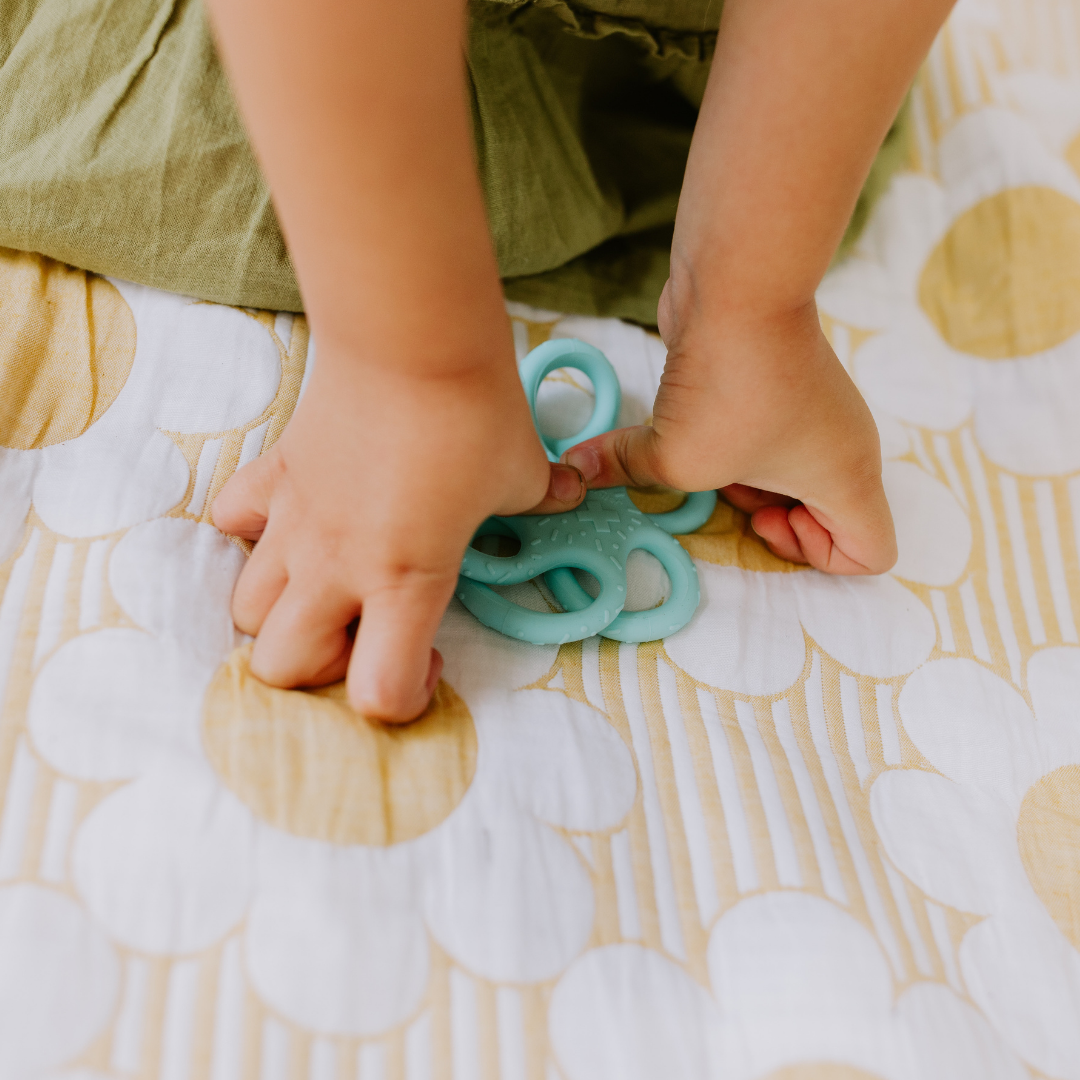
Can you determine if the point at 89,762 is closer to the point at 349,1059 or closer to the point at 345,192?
the point at 349,1059

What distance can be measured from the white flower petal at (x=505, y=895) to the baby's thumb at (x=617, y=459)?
0.23 m

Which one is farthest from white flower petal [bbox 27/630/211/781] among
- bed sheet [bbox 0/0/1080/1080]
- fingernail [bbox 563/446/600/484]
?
fingernail [bbox 563/446/600/484]

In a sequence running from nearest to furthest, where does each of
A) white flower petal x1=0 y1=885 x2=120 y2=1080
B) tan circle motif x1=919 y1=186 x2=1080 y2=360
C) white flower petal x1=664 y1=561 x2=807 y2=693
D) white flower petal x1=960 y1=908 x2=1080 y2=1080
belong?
white flower petal x1=0 y1=885 x2=120 y2=1080, white flower petal x1=960 y1=908 x2=1080 y2=1080, white flower petal x1=664 y1=561 x2=807 y2=693, tan circle motif x1=919 y1=186 x2=1080 y2=360

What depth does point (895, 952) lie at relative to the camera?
409mm

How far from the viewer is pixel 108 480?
1.55 ft

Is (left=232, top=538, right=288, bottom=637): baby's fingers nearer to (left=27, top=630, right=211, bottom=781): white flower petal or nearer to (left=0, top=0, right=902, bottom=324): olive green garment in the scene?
(left=27, top=630, right=211, bottom=781): white flower petal

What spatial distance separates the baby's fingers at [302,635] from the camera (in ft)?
1.40

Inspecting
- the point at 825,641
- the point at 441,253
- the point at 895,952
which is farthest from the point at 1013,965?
the point at 441,253

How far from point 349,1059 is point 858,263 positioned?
0.69 metres

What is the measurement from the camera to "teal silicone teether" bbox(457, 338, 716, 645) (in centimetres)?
49

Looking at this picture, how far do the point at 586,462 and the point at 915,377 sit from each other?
0.32m

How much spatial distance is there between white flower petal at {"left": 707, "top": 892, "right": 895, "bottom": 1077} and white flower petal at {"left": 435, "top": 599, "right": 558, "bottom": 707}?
0.52 feet

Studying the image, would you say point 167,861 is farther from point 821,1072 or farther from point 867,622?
point 867,622

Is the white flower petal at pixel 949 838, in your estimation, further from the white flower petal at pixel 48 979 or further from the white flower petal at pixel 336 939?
the white flower petal at pixel 48 979
